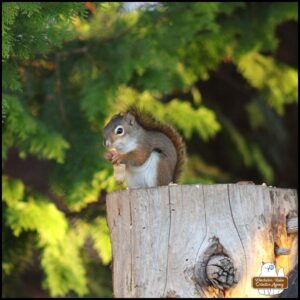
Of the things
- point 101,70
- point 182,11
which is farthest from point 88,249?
point 182,11

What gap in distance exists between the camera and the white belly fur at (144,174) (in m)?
3.05

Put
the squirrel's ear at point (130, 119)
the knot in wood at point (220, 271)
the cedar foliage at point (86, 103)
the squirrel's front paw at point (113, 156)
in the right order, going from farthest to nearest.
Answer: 1. the cedar foliage at point (86, 103)
2. the squirrel's ear at point (130, 119)
3. the squirrel's front paw at point (113, 156)
4. the knot in wood at point (220, 271)

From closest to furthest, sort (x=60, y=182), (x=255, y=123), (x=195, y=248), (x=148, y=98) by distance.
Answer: (x=195, y=248) → (x=60, y=182) → (x=148, y=98) → (x=255, y=123)

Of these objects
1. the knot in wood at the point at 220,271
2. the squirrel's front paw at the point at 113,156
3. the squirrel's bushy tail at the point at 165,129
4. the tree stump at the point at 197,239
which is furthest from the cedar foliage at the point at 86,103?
the knot in wood at the point at 220,271

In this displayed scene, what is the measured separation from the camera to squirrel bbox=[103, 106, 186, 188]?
10.0 feet

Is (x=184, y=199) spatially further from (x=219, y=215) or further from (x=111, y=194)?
(x=111, y=194)

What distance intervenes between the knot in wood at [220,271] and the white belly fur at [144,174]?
0.50 metres

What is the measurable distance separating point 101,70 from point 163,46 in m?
0.36

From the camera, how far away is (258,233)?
272 centimetres

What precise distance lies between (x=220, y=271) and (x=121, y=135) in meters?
0.72

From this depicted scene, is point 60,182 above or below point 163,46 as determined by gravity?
below

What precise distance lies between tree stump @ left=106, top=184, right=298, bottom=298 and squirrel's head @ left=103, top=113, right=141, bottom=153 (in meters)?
0.37

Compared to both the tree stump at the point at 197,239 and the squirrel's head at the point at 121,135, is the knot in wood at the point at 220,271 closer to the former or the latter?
the tree stump at the point at 197,239

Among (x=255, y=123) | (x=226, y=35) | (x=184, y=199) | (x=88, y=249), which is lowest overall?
(x=88, y=249)
